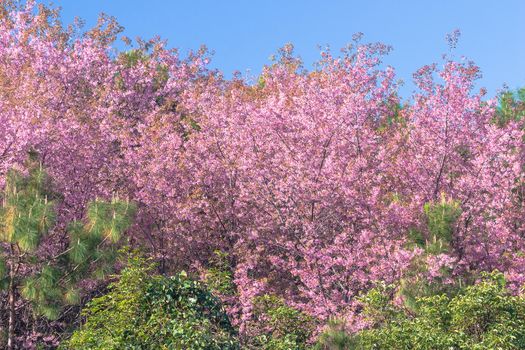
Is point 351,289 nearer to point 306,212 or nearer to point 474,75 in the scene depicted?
point 306,212

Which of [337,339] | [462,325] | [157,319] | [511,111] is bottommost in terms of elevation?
[337,339]

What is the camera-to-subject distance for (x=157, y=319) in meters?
11.5

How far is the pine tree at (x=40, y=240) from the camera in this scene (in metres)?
11.5

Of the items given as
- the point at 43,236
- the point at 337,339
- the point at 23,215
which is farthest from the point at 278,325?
the point at 23,215

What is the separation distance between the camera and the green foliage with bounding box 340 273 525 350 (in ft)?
33.7

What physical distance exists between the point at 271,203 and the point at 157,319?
237 inches

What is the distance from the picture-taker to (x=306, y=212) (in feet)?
54.1

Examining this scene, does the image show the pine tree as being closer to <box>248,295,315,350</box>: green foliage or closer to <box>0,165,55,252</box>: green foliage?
<box>0,165,55,252</box>: green foliage

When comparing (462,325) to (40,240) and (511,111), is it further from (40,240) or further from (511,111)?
(511,111)

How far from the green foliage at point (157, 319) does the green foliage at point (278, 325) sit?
67 cm

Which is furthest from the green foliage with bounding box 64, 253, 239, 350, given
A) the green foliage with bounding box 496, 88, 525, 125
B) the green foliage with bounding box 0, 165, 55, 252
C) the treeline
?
the green foliage with bounding box 496, 88, 525, 125

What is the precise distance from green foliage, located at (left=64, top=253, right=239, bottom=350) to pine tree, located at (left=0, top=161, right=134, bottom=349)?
2.46 feet

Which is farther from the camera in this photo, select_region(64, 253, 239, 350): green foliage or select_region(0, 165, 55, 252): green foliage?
select_region(0, 165, 55, 252): green foliage

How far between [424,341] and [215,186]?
8835 mm
